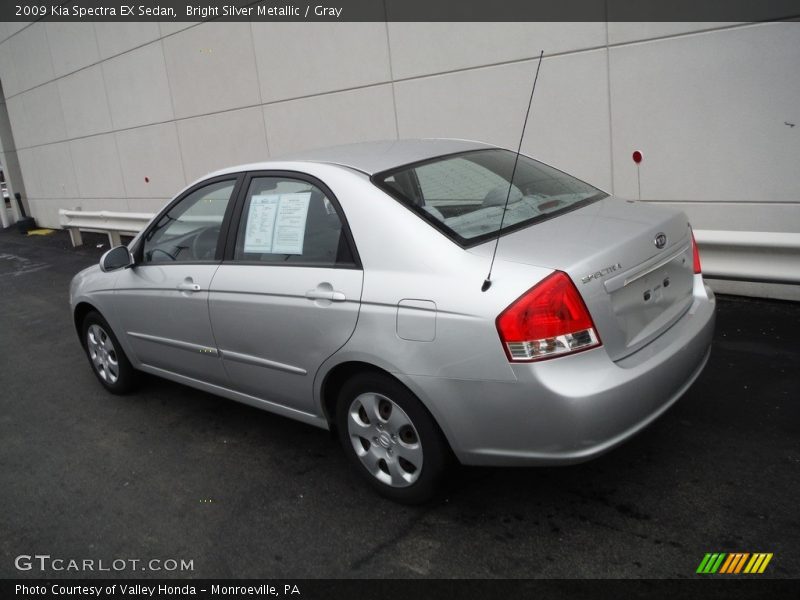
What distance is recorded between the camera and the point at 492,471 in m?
3.60

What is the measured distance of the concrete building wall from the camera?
5.47 m

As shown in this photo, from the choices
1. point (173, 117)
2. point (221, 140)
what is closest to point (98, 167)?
point (173, 117)

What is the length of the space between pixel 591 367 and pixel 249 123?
8579 mm

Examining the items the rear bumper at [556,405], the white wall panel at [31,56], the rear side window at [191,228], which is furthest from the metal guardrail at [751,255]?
the white wall panel at [31,56]

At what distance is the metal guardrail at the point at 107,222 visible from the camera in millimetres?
11523

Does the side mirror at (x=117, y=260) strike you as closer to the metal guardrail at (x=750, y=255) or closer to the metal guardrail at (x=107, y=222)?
the metal guardrail at (x=750, y=255)

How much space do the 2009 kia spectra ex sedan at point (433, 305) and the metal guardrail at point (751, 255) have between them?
5.60 feet

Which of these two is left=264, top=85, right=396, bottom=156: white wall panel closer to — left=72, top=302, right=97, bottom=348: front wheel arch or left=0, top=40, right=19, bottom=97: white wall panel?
left=72, top=302, right=97, bottom=348: front wheel arch

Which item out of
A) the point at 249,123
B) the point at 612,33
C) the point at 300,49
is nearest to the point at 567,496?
the point at 612,33

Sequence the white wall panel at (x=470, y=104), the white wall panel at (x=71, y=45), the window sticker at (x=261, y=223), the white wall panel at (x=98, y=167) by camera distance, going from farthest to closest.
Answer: the white wall panel at (x=98, y=167)
the white wall panel at (x=71, y=45)
the white wall panel at (x=470, y=104)
the window sticker at (x=261, y=223)

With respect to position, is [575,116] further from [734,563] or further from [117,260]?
[734,563]

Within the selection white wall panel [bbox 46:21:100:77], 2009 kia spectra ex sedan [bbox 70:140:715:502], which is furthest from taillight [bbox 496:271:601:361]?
white wall panel [bbox 46:21:100:77]

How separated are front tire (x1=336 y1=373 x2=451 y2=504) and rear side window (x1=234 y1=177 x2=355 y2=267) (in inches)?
24.6
